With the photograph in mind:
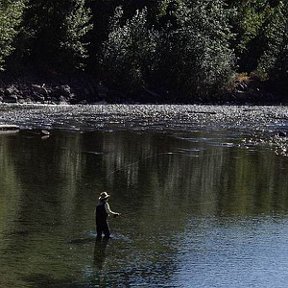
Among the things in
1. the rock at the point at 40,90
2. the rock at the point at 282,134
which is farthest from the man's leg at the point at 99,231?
the rock at the point at 40,90

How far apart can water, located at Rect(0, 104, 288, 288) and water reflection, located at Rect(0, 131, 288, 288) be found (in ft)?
0.16

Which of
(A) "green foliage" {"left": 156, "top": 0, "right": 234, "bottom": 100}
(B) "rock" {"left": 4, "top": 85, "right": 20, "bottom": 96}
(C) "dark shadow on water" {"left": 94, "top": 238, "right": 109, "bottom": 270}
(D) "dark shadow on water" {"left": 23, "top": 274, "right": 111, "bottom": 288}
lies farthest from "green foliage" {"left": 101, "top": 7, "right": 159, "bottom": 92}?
(D) "dark shadow on water" {"left": 23, "top": 274, "right": 111, "bottom": 288}

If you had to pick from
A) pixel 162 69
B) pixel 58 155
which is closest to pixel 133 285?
pixel 58 155

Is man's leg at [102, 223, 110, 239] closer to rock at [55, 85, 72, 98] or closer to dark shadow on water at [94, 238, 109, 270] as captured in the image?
dark shadow on water at [94, 238, 109, 270]

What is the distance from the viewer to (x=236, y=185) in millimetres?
35062

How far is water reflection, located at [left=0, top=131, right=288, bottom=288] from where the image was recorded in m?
20.7

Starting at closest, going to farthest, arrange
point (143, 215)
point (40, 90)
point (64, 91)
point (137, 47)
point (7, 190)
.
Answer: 1. point (143, 215)
2. point (7, 190)
3. point (40, 90)
4. point (64, 91)
5. point (137, 47)

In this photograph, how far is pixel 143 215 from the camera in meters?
27.7

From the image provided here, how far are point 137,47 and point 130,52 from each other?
2.06 metres

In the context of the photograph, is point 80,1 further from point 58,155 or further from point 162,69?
point 58,155

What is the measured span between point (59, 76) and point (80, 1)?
36.3 feet

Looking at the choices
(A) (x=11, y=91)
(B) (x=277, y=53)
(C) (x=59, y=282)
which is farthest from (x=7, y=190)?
(B) (x=277, y=53)

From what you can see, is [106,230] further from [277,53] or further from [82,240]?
[277,53]

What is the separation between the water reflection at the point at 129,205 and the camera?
67.7 ft
